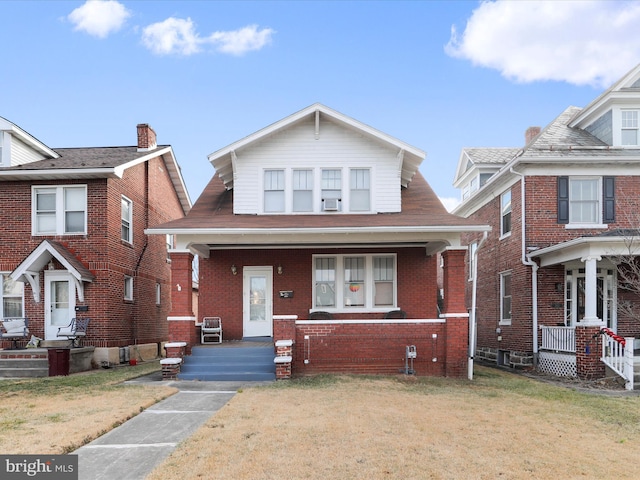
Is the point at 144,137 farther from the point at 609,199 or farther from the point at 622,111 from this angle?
the point at 622,111

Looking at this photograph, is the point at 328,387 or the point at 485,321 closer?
the point at 328,387

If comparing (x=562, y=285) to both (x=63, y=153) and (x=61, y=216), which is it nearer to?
(x=61, y=216)

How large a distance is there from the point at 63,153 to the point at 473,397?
16.6m

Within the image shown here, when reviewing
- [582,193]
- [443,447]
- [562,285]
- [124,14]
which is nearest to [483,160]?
[582,193]

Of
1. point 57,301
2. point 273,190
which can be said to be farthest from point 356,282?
point 57,301

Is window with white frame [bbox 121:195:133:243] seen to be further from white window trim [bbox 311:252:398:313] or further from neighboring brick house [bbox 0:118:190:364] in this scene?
white window trim [bbox 311:252:398:313]

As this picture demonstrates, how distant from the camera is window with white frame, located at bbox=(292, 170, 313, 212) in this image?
597 inches

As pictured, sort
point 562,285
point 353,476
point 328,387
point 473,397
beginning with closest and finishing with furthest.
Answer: point 353,476 < point 473,397 < point 328,387 < point 562,285

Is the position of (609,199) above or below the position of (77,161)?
below

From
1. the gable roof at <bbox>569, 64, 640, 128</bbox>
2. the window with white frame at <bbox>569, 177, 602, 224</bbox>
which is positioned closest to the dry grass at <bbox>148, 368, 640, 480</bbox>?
the window with white frame at <bbox>569, 177, 602, 224</bbox>

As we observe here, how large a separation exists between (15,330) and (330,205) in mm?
9855

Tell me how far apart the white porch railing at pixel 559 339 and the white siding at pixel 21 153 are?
16709 mm

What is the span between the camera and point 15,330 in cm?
1589

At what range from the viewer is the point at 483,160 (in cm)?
2253
